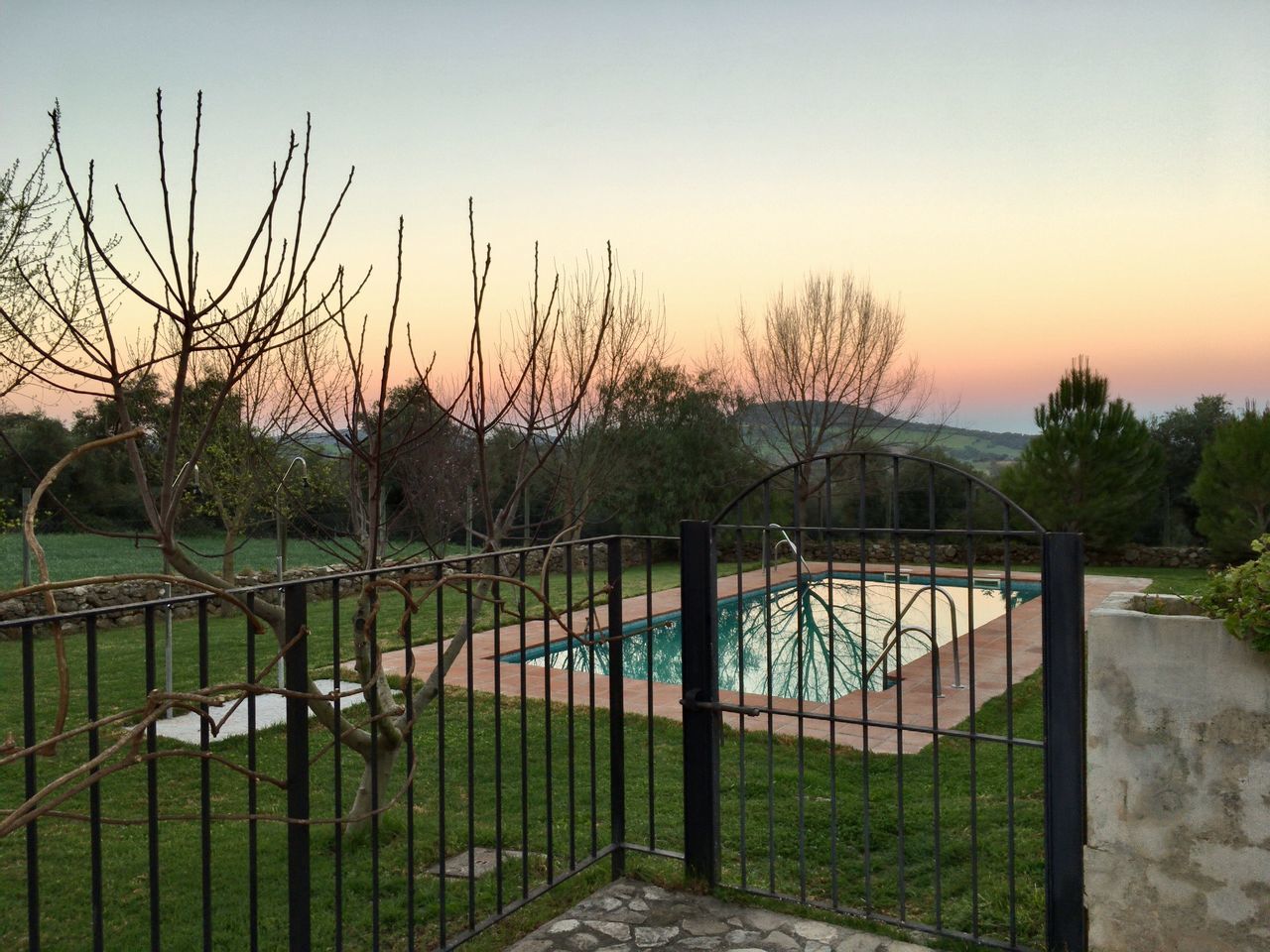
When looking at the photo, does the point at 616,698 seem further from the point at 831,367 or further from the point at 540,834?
the point at 831,367

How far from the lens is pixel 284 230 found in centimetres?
325

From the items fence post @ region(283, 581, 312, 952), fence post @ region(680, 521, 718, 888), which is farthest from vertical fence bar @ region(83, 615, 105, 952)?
fence post @ region(680, 521, 718, 888)

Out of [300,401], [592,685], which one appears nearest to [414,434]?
[300,401]

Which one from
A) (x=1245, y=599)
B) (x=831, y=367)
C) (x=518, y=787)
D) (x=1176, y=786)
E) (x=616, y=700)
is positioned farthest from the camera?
(x=831, y=367)

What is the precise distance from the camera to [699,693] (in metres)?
3.13

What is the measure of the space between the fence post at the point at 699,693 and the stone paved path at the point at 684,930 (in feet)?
0.60

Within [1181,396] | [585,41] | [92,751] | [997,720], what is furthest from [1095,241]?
[92,751]

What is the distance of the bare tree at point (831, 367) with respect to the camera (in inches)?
754

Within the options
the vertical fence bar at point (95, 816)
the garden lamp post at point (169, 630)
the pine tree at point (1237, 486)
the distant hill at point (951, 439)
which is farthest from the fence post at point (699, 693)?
the distant hill at point (951, 439)

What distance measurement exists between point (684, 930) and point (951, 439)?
2008 centimetres

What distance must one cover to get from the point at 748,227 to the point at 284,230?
383 inches

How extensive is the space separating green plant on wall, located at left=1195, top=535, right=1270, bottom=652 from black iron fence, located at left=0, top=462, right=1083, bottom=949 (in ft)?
1.17

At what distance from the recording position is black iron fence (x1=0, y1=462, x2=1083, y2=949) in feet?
7.03

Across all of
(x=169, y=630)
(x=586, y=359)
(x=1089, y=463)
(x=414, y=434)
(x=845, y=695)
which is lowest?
(x=845, y=695)
